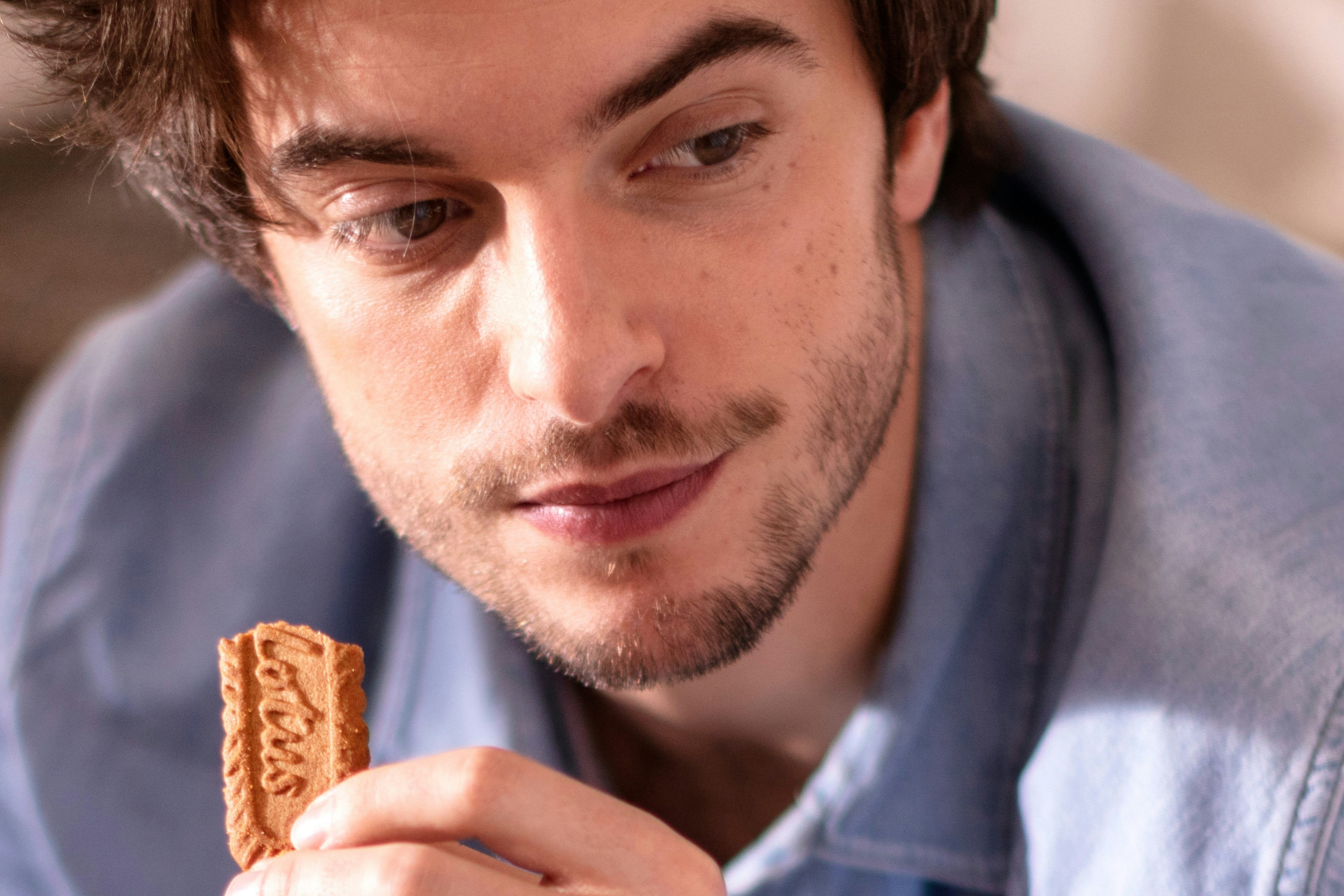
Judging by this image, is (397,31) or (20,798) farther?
(20,798)

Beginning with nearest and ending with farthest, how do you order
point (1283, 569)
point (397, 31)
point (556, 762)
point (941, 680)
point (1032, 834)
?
point (397, 31), point (1283, 569), point (1032, 834), point (941, 680), point (556, 762)

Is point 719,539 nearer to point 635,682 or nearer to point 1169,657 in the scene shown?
point 635,682

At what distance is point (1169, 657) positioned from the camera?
0.97 meters

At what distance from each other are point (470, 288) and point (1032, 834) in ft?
2.43

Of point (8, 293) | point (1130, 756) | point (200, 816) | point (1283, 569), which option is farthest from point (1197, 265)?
point (8, 293)

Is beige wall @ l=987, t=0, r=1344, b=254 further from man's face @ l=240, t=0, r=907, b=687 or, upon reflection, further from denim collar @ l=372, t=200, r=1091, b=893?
man's face @ l=240, t=0, r=907, b=687

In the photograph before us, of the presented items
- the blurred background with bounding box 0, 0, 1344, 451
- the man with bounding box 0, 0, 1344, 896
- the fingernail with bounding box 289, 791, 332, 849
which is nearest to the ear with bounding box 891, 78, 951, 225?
the man with bounding box 0, 0, 1344, 896

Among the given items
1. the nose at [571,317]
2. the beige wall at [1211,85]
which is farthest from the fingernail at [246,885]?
the beige wall at [1211,85]

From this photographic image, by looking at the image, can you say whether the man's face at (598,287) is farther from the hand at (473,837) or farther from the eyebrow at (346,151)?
the hand at (473,837)

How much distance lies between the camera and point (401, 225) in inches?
36.7

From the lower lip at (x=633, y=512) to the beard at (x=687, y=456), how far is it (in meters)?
0.02

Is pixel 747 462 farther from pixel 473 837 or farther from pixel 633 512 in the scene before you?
pixel 473 837

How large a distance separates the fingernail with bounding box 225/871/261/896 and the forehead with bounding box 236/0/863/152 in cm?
57

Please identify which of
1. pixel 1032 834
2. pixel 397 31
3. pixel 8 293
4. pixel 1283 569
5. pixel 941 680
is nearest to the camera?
pixel 397 31
